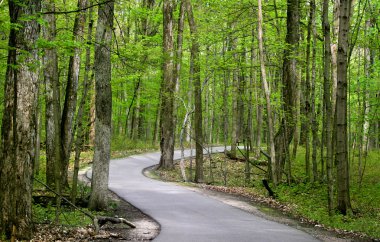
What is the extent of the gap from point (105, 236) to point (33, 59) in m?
4.18

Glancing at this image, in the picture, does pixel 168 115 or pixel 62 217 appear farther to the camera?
pixel 168 115

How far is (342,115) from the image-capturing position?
12141 millimetres

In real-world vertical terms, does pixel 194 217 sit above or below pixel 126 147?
below

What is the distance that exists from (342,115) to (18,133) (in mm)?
9119

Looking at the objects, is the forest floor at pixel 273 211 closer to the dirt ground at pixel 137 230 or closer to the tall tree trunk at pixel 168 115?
the dirt ground at pixel 137 230

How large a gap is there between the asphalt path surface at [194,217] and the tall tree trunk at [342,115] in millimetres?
2933

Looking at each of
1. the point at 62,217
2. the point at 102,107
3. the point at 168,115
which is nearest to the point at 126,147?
the point at 168,115

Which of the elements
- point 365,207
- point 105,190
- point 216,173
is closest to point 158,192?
point 105,190

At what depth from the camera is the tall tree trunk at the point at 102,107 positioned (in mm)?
11695

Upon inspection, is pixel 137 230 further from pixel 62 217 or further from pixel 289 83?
pixel 289 83

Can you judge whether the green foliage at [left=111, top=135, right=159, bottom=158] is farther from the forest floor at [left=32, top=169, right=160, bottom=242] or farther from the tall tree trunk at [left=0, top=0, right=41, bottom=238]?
the tall tree trunk at [left=0, top=0, right=41, bottom=238]

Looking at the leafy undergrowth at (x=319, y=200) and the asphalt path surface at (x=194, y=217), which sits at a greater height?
the asphalt path surface at (x=194, y=217)

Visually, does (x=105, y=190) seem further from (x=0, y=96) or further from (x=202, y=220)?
(x=0, y=96)

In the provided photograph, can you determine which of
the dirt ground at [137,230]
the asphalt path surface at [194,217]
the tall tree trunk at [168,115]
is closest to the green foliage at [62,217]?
the dirt ground at [137,230]
